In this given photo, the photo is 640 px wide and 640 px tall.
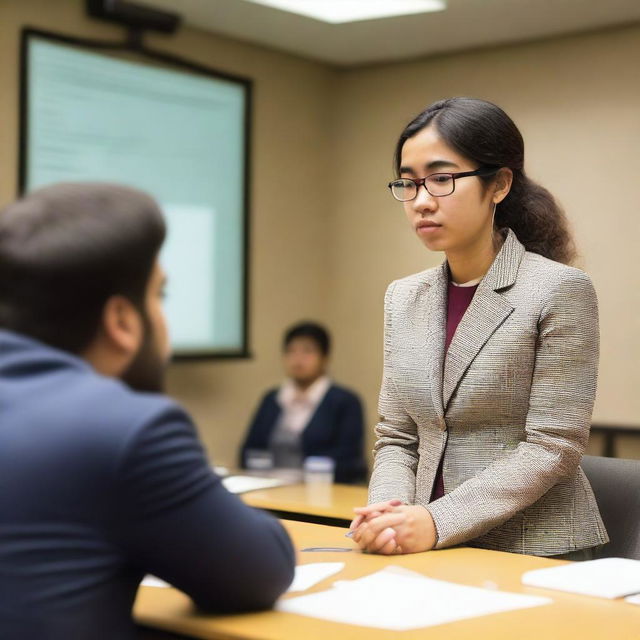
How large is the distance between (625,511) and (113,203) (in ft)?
5.00

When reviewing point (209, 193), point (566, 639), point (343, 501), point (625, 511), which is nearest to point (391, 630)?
point (566, 639)

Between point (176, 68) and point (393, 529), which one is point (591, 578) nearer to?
point (393, 529)

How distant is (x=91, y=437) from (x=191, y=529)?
20 centimetres

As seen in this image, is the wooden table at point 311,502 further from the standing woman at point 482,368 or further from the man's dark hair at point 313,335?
the man's dark hair at point 313,335

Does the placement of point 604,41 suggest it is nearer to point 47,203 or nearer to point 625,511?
point 625,511

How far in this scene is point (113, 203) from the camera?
1.30 metres

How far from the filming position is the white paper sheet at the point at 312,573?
167 cm

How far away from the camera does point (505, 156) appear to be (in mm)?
2219

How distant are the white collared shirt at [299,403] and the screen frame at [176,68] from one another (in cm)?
46

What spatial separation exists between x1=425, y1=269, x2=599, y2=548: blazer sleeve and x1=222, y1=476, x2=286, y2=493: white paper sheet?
171cm

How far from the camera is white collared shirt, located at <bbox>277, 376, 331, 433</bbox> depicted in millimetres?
5504

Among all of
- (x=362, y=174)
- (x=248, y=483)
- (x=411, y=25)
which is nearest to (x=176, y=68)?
(x=411, y=25)

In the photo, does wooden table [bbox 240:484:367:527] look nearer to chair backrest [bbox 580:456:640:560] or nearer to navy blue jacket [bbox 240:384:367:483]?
chair backrest [bbox 580:456:640:560]

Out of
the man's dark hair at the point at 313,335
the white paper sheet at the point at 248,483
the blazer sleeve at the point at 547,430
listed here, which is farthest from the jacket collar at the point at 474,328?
the man's dark hair at the point at 313,335
